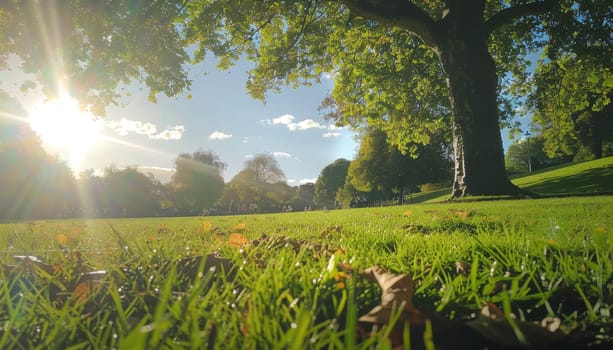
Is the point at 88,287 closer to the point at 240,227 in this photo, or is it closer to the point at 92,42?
the point at 240,227

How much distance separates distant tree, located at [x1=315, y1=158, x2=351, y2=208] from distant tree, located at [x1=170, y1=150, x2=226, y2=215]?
64.9 ft

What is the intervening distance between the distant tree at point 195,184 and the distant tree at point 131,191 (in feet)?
13.6

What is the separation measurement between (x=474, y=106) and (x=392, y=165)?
89.8ft

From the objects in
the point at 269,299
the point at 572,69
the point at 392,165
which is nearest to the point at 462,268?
the point at 269,299

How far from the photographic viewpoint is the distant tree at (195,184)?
62750 mm

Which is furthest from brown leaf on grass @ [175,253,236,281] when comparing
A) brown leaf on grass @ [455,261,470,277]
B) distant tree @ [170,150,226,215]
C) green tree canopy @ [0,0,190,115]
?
distant tree @ [170,150,226,215]

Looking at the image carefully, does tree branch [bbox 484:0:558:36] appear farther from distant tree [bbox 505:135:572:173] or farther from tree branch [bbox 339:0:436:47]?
distant tree [bbox 505:135:572:173]

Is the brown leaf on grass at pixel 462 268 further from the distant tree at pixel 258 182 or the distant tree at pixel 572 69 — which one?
the distant tree at pixel 258 182

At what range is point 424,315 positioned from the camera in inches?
41.8

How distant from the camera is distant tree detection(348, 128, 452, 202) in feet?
121

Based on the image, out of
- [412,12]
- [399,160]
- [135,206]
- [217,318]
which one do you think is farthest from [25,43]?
[135,206]

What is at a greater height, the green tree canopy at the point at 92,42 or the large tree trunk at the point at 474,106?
the green tree canopy at the point at 92,42

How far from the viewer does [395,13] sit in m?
9.75

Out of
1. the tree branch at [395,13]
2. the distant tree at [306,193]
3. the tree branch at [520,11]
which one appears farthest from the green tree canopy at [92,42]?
the distant tree at [306,193]
